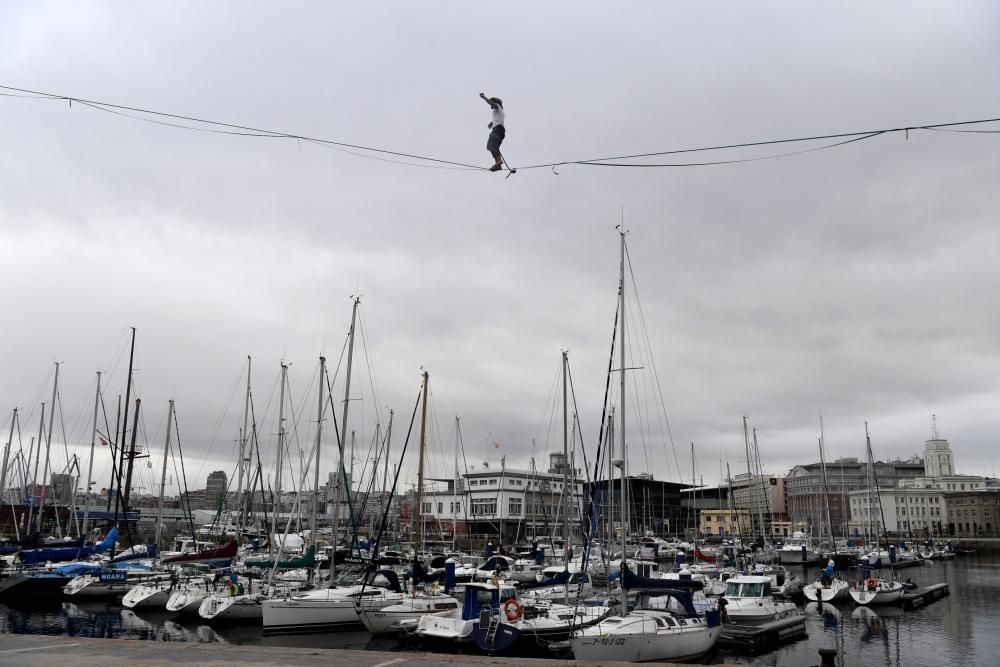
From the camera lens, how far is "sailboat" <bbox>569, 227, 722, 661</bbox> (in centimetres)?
2381

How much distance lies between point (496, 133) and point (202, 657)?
13.2 m

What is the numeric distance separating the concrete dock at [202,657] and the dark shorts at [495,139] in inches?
400

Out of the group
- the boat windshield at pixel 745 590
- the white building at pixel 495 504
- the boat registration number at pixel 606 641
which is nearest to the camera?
the boat registration number at pixel 606 641

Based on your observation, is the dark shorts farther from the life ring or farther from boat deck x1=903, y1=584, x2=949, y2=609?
boat deck x1=903, y1=584, x2=949, y2=609

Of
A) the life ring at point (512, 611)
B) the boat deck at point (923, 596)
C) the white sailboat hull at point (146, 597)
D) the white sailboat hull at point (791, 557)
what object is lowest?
the white sailboat hull at point (791, 557)

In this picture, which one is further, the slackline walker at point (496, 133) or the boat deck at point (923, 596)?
the boat deck at point (923, 596)

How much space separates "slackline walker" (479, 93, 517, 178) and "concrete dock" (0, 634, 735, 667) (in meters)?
9.92

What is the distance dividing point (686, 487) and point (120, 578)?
168 m

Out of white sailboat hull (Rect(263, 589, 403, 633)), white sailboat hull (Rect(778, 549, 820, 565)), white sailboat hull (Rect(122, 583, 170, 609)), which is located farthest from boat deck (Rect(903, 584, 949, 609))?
white sailboat hull (Rect(122, 583, 170, 609))

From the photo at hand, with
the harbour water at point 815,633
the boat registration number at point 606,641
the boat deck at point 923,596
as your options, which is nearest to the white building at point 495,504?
the boat deck at point 923,596

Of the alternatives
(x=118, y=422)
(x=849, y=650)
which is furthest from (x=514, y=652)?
(x=118, y=422)

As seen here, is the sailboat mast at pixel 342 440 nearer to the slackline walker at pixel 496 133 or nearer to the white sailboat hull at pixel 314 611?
the white sailboat hull at pixel 314 611

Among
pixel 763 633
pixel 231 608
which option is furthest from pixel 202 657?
pixel 763 633

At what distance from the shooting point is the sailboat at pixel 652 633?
2381cm
